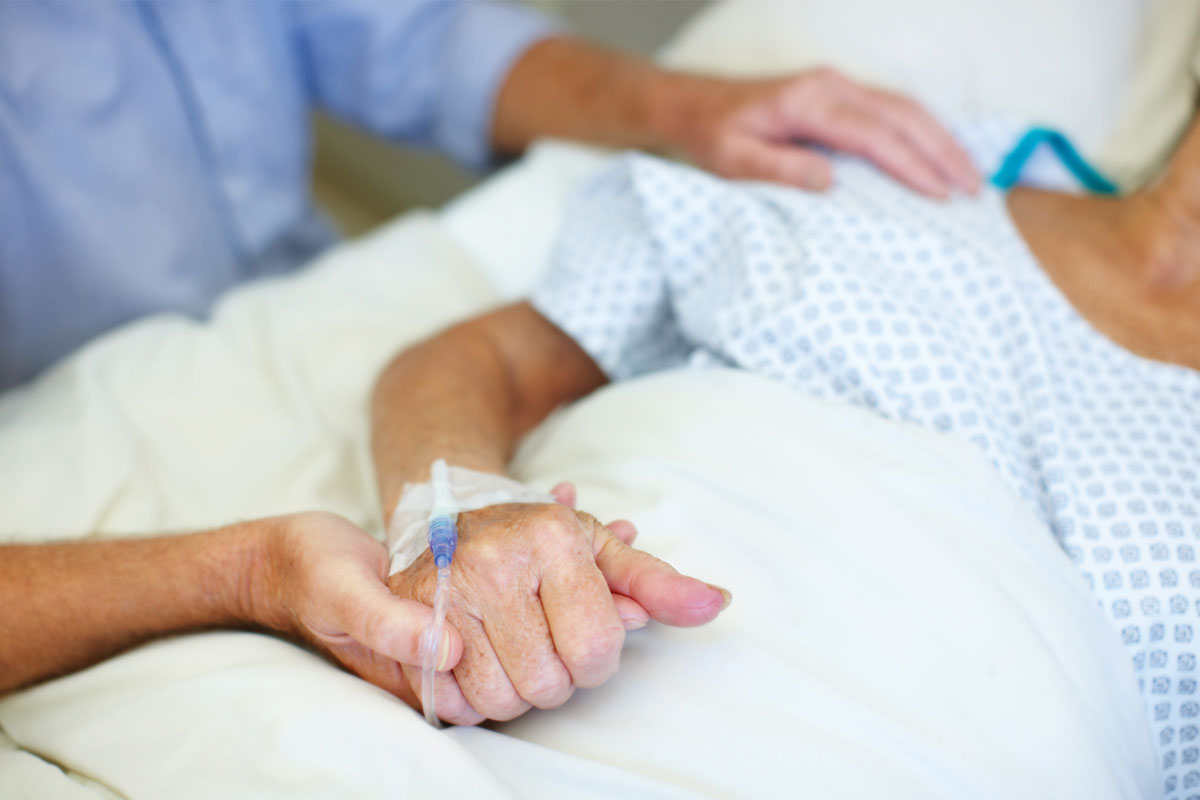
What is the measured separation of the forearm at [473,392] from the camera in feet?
2.48

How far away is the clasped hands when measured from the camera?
0.53 m

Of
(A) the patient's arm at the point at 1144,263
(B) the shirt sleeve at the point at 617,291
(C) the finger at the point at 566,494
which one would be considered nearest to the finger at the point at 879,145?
(A) the patient's arm at the point at 1144,263

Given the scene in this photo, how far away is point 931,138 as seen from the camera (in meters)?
0.94

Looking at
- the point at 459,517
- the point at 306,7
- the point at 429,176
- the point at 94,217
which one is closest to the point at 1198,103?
the point at 459,517

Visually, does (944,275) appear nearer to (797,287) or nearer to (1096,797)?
(797,287)

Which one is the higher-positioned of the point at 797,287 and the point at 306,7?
the point at 306,7

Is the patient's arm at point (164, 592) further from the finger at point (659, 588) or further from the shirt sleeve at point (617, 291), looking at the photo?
the shirt sleeve at point (617, 291)

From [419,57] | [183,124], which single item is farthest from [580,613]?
[419,57]

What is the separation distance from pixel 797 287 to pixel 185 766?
1.90ft

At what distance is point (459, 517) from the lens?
614 millimetres

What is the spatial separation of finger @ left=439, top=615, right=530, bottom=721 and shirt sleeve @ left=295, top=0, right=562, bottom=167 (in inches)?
39.1

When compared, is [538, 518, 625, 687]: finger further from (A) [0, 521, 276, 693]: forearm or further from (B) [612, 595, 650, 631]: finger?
(A) [0, 521, 276, 693]: forearm

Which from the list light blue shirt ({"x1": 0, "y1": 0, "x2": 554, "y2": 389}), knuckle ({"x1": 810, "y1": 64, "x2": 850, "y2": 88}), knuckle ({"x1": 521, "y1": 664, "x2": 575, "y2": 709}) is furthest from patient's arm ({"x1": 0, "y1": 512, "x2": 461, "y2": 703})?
knuckle ({"x1": 810, "y1": 64, "x2": 850, "y2": 88})

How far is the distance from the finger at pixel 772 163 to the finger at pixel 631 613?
55 cm
